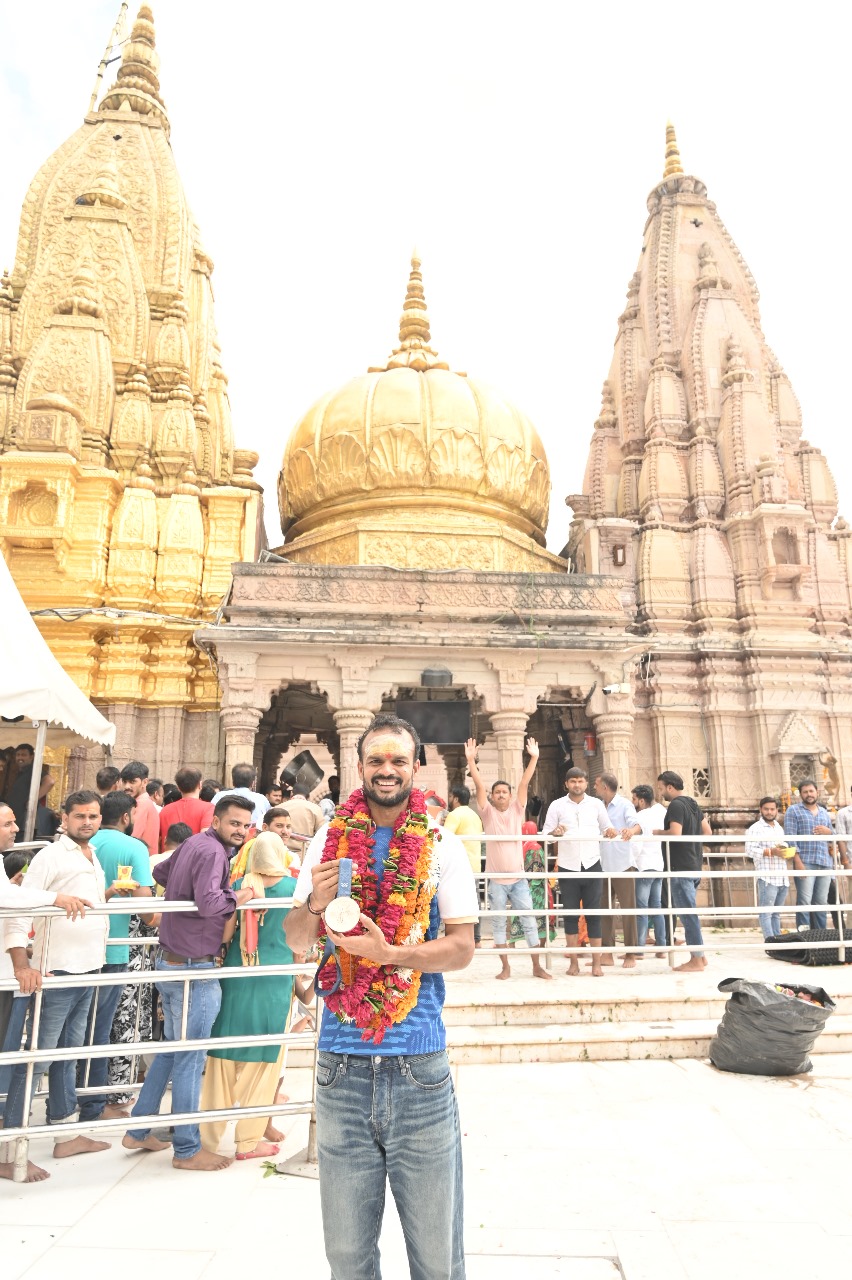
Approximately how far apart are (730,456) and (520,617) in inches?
345

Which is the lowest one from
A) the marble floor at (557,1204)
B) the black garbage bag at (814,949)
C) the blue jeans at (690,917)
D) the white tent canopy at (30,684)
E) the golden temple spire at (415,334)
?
the marble floor at (557,1204)

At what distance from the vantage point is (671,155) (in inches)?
919

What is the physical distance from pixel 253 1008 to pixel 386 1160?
2.40m

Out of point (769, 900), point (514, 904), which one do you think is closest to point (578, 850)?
point (514, 904)

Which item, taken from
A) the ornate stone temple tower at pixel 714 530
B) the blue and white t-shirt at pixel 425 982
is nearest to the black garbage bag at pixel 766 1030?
the blue and white t-shirt at pixel 425 982

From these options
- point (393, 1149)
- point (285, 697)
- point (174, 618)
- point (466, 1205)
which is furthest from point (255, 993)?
point (174, 618)

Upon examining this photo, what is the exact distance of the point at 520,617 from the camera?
13.1 meters

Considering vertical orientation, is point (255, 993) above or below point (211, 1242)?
above

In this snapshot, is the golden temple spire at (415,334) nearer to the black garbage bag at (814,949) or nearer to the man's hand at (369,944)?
the black garbage bag at (814,949)

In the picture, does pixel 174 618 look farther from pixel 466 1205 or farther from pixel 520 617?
pixel 466 1205

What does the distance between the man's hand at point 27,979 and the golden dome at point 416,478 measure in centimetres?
1386

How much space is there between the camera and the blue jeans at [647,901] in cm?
797

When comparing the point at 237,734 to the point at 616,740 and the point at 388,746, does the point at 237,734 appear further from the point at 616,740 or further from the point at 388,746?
the point at 388,746

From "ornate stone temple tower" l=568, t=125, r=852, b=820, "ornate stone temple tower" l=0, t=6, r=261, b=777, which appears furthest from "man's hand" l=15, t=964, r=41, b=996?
"ornate stone temple tower" l=568, t=125, r=852, b=820
